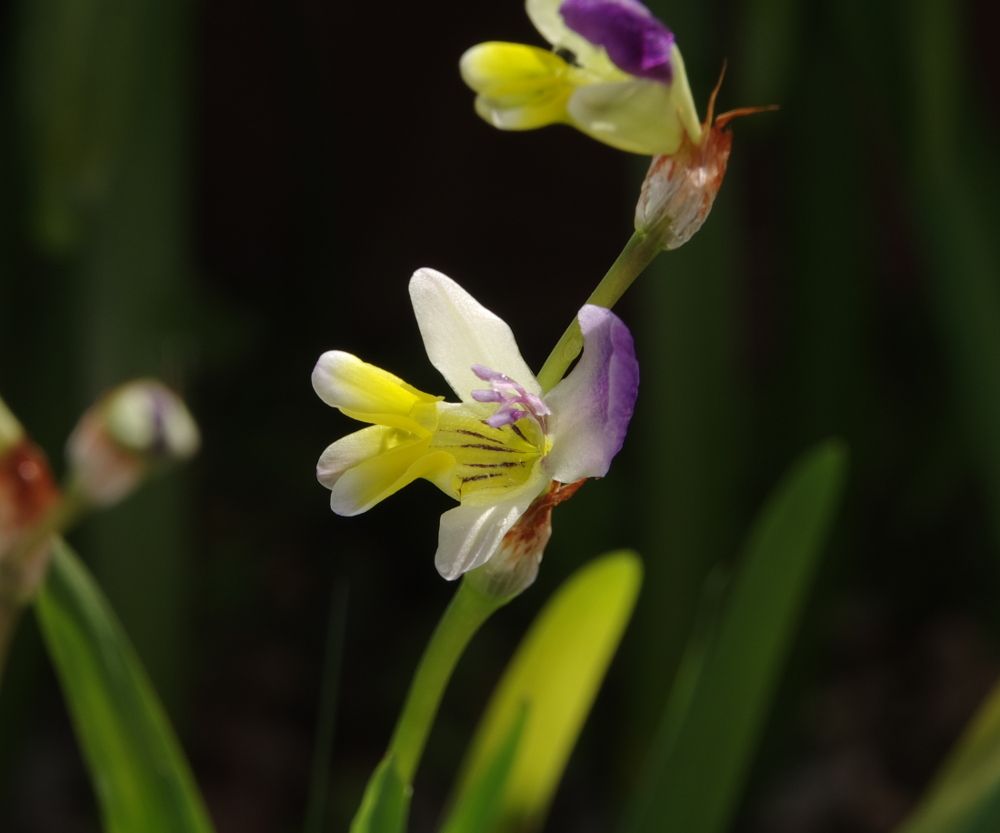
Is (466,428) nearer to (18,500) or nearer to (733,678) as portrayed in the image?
(18,500)

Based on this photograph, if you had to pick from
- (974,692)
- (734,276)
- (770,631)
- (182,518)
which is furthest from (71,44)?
(974,692)

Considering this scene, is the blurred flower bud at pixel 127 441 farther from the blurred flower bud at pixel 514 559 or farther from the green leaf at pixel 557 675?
the green leaf at pixel 557 675

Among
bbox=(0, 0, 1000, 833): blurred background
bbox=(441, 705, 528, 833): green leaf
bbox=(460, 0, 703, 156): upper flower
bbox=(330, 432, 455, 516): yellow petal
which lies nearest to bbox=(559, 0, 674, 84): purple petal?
bbox=(460, 0, 703, 156): upper flower

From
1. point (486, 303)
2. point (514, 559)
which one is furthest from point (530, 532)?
point (486, 303)

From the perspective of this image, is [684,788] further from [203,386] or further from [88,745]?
[203,386]

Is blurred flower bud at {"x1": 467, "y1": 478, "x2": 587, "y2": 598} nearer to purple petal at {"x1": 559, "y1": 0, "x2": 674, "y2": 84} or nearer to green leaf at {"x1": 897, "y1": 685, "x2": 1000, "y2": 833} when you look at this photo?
purple petal at {"x1": 559, "y1": 0, "x2": 674, "y2": 84}
